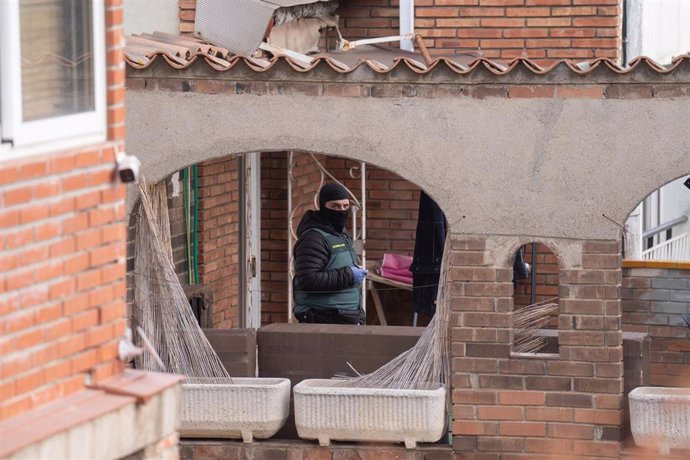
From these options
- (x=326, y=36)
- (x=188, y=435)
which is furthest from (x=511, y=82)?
(x=326, y=36)

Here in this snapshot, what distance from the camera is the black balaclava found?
10.3 metres

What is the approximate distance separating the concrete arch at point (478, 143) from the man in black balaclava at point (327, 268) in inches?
39.4

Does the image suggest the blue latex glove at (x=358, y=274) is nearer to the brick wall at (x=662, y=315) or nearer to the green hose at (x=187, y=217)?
the green hose at (x=187, y=217)

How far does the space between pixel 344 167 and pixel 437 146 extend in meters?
3.77

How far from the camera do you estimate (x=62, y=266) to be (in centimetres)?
499

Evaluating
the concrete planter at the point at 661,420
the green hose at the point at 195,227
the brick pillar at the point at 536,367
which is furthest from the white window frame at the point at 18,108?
the green hose at the point at 195,227

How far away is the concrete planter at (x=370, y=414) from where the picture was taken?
9.16 m

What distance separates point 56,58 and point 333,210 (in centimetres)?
540

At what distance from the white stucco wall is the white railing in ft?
18.1

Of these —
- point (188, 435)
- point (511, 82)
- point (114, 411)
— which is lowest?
point (188, 435)

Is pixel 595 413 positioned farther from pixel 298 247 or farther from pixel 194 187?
pixel 194 187

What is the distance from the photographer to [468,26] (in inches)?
484

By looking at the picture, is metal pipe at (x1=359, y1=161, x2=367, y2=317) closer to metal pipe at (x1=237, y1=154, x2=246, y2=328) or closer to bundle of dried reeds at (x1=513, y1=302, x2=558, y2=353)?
metal pipe at (x1=237, y1=154, x2=246, y2=328)

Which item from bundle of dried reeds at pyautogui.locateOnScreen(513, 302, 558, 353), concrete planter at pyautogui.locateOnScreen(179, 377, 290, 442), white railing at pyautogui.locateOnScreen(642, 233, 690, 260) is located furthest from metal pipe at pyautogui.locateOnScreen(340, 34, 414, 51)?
white railing at pyautogui.locateOnScreen(642, 233, 690, 260)
